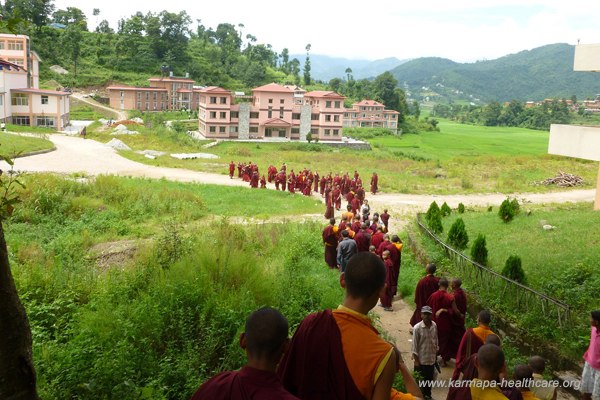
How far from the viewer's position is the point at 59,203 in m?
17.3

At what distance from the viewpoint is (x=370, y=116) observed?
77562 mm

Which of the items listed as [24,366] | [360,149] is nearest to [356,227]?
[24,366]

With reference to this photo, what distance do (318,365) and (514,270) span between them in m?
7.78

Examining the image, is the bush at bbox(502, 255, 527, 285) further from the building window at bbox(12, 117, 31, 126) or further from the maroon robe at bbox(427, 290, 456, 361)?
the building window at bbox(12, 117, 31, 126)

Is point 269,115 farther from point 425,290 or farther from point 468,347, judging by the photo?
point 468,347

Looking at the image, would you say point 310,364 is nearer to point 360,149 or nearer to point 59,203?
point 59,203

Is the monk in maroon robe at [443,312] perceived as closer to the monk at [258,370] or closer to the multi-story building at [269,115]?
the monk at [258,370]

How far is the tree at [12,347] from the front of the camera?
3.54 meters

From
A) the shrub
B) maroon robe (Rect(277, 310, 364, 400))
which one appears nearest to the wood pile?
the shrub

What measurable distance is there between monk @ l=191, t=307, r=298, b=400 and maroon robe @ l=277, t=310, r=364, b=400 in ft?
0.54

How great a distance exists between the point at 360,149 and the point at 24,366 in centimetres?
5204

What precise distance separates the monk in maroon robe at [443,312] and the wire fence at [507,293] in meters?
1.77

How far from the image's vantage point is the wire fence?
8.10 metres

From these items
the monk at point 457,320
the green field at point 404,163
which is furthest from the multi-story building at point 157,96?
the monk at point 457,320
